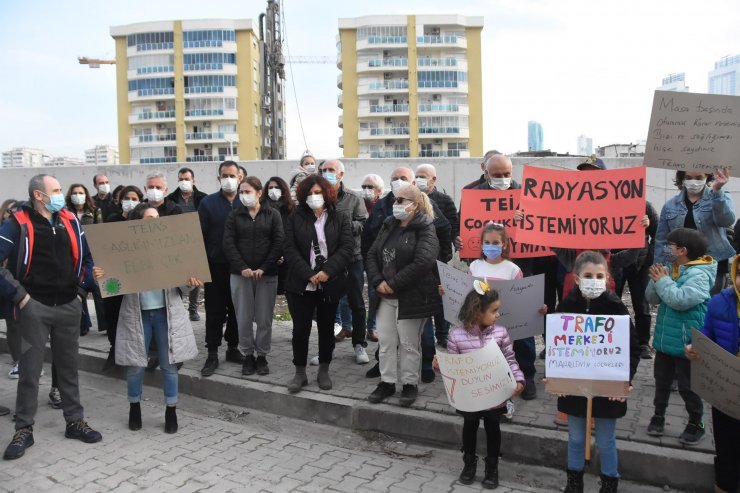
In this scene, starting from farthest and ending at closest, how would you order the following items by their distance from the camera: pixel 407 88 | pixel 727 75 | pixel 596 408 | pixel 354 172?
1. pixel 407 88
2. pixel 727 75
3. pixel 354 172
4. pixel 596 408

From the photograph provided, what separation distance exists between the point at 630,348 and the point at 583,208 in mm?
1642

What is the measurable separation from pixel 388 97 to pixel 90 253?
3266 inches

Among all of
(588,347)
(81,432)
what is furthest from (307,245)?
(588,347)

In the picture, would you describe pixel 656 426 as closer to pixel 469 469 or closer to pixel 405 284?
pixel 469 469

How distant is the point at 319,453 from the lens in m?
4.91

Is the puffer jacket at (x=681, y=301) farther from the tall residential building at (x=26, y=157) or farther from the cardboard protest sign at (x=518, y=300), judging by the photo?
the tall residential building at (x=26, y=157)

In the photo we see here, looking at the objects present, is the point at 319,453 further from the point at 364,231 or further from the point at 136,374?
the point at 364,231

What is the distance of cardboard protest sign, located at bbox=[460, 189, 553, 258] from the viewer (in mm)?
5688

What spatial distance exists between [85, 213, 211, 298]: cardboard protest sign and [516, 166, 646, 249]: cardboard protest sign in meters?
2.93

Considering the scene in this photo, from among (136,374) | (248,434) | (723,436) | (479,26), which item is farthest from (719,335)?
(479,26)

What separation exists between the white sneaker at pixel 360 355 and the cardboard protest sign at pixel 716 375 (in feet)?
11.9

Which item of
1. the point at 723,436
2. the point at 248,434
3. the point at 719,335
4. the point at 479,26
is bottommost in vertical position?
the point at 248,434

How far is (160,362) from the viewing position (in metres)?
5.41

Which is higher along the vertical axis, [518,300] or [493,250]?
[493,250]
